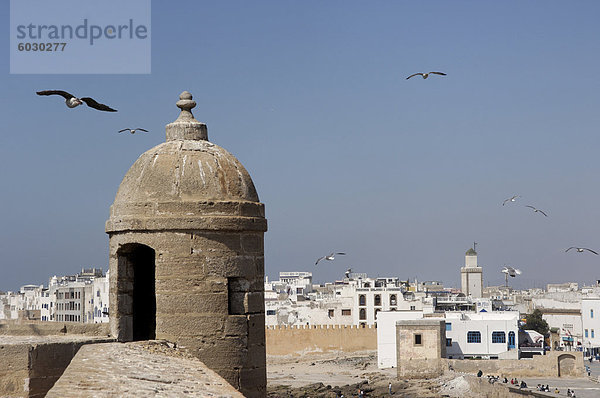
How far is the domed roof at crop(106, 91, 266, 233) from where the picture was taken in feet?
26.8

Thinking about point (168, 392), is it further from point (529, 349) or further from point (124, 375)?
point (529, 349)

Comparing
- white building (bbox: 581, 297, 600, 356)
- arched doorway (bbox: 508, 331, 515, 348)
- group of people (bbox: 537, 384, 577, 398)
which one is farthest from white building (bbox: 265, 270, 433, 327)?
group of people (bbox: 537, 384, 577, 398)

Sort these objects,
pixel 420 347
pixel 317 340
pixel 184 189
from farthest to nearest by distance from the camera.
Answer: pixel 317 340 < pixel 420 347 < pixel 184 189

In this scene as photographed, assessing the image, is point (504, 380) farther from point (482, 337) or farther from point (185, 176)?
point (185, 176)

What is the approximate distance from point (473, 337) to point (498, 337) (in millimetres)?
1207

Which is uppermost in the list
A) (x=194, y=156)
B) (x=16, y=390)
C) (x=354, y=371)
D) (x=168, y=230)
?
(x=194, y=156)

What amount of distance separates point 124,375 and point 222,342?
1.95 meters

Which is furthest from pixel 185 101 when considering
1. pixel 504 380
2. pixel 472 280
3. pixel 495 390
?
pixel 472 280

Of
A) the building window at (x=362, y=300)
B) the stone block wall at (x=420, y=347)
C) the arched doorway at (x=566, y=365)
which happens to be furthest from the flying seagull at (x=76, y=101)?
the building window at (x=362, y=300)

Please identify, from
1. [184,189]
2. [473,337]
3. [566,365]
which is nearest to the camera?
[184,189]

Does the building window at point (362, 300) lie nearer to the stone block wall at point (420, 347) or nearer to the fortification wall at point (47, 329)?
the stone block wall at point (420, 347)

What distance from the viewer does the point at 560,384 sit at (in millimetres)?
38031

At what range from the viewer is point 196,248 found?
320 inches

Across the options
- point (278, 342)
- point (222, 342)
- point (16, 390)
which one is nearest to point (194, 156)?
point (222, 342)
